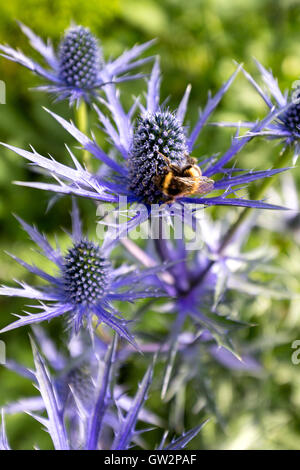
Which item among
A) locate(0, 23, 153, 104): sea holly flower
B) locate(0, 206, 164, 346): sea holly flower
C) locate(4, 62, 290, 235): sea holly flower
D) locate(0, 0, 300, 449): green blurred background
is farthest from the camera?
locate(0, 0, 300, 449): green blurred background

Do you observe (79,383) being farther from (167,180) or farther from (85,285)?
(167,180)

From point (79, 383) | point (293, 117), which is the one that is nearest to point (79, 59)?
point (293, 117)

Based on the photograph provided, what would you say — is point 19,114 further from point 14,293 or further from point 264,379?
point 264,379

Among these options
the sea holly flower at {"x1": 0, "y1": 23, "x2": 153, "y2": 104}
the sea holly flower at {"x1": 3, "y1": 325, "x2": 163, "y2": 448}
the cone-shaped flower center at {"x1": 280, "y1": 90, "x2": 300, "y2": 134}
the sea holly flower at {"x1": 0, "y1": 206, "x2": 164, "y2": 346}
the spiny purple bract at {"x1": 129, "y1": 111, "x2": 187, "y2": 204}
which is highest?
the sea holly flower at {"x1": 0, "y1": 23, "x2": 153, "y2": 104}

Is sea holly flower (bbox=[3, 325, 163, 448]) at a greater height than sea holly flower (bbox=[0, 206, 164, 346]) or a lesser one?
lesser

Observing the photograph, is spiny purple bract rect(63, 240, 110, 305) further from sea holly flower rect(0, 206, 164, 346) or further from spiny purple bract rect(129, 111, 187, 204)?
spiny purple bract rect(129, 111, 187, 204)

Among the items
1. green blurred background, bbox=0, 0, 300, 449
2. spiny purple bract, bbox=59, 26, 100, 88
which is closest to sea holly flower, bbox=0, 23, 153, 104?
spiny purple bract, bbox=59, 26, 100, 88

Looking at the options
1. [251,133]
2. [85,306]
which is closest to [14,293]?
[85,306]
